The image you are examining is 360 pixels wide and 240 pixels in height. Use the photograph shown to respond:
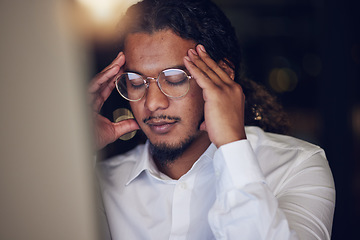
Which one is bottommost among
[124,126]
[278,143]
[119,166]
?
[119,166]

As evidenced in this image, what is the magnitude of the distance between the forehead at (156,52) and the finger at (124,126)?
1.12 ft

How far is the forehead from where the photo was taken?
1667 millimetres

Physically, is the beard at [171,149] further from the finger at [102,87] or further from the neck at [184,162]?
the finger at [102,87]

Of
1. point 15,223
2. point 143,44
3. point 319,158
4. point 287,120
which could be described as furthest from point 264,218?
point 287,120

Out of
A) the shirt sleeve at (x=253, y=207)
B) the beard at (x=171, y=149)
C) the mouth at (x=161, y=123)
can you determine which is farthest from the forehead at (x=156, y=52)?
the shirt sleeve at (x=253, y=207)

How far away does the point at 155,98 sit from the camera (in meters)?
1.63

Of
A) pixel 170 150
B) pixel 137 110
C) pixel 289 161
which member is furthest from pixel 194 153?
pixel 289 161

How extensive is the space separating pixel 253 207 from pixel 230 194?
11cm

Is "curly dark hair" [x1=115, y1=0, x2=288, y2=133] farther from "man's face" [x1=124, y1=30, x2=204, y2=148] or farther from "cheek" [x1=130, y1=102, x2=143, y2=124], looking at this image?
"cheek" [x1=130, y1=102, x2=143, y2=124]

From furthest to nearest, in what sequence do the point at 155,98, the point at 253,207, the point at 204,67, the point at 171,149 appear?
the point at 171,149 < the point at 155,98 < the point at 204,67 < the point at 253,207

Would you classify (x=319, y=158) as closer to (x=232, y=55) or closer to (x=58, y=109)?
(x=232, y=55)

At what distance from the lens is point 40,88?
0.34m

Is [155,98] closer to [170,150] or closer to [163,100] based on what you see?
[163,100]

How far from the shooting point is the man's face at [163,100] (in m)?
1.66
